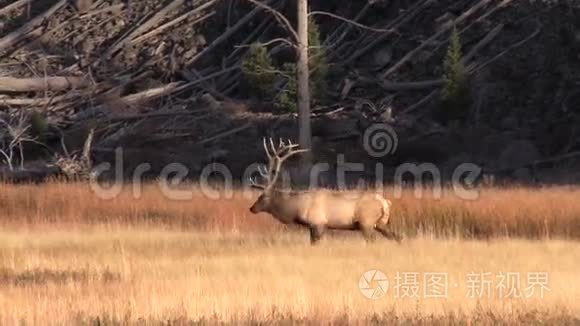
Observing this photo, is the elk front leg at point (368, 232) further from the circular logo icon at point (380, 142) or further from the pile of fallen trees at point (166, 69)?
the circular logo icon at point (380, 142)

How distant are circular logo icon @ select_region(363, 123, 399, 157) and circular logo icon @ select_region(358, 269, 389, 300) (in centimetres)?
1557

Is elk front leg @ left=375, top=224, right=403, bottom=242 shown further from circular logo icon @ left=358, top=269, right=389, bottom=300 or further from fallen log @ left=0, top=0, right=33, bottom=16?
fallen log @ left=0, top=0, right=33, bottom=16

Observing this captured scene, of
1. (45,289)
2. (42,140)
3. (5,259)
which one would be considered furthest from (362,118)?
(45,289)

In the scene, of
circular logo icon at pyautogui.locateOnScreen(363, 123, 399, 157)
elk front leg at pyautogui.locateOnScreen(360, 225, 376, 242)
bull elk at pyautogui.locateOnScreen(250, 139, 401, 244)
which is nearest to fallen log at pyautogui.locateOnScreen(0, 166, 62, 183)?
circular logo icon at pyautogui.locateOnScreen(363, 123, 399, 157)

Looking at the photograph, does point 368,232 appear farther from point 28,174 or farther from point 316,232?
point 28,174

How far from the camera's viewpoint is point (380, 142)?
28.3 m

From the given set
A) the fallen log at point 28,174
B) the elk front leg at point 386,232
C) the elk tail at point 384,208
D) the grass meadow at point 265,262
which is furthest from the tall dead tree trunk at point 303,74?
the elk front leg at point 386,232

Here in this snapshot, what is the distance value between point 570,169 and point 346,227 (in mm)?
11307

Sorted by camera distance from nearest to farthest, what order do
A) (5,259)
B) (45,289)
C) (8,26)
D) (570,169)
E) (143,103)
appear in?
(45,289) → (5,259) → (570,169) → (143,103) → (8,26)

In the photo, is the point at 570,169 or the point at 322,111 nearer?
the point at 570,169

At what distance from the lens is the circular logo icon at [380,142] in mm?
28141

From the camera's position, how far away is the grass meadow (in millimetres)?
9930

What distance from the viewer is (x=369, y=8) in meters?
35.2

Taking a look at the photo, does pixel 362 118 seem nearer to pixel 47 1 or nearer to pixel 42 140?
pixel 42 140
